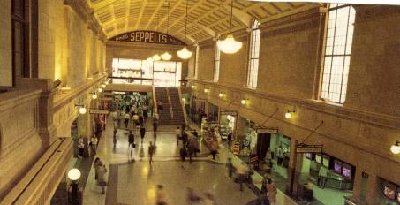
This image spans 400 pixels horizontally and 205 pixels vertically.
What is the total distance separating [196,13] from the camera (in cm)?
2497

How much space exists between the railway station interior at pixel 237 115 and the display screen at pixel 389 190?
3cm

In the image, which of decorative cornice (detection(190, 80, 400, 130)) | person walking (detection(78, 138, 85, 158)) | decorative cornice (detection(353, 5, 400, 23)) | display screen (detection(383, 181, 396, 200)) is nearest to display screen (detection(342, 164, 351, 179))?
decorative cornice (detection(190, 80, 400, 130))

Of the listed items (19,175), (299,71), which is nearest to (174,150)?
(299,71)

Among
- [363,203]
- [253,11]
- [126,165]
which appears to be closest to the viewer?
[363,203]

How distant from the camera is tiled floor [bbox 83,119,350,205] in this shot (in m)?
13.2

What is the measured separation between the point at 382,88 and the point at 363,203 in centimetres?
335

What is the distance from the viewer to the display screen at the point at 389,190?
9836mm

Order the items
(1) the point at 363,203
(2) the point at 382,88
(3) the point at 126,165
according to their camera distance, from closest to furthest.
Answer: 1. (2) the point at 382,88
2. (1) the point at 363,203
3. (3) the point at 126,165

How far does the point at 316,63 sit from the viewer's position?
13.3 m

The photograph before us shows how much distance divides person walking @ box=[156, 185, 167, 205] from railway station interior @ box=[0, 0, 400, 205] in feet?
0.42

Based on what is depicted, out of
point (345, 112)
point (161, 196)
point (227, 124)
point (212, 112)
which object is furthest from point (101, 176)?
point (212, 112)

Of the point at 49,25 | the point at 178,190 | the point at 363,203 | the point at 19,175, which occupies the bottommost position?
the point at 178,190

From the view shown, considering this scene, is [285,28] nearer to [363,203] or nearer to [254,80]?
[254,80]

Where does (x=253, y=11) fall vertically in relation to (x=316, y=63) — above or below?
above
